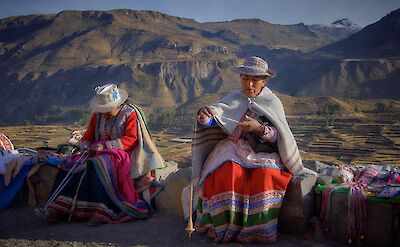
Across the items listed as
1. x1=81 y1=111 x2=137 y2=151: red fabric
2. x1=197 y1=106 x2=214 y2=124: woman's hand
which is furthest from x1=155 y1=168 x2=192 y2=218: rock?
x1=197 y1=106 x2=214 y2=124: woman's hand

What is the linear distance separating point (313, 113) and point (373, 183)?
139 ft

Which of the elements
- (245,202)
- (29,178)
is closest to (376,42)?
(29,178)

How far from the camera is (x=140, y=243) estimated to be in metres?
3.60

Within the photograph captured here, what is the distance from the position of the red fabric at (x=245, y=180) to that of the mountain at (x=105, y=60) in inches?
2134

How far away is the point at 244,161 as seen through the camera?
11.6 feet

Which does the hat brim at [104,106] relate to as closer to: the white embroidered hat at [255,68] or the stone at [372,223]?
the white embroidered hat at [255,68]

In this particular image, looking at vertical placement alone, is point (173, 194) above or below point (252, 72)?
below

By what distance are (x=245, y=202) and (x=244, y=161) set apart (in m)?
0.37

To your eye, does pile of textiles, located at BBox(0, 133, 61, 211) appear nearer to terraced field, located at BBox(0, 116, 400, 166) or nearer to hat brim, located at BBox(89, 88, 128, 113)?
hat brim, located at BBox(89, 88, 128, 113)

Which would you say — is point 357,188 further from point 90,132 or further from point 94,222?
point 90,132

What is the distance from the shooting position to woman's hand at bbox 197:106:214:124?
3566 millimetres

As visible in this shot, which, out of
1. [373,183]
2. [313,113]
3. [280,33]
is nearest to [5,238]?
[373,183]

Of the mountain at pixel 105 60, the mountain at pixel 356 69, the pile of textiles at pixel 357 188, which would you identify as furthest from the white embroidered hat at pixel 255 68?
the mountain at pixel 356 69

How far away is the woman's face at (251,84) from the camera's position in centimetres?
377
